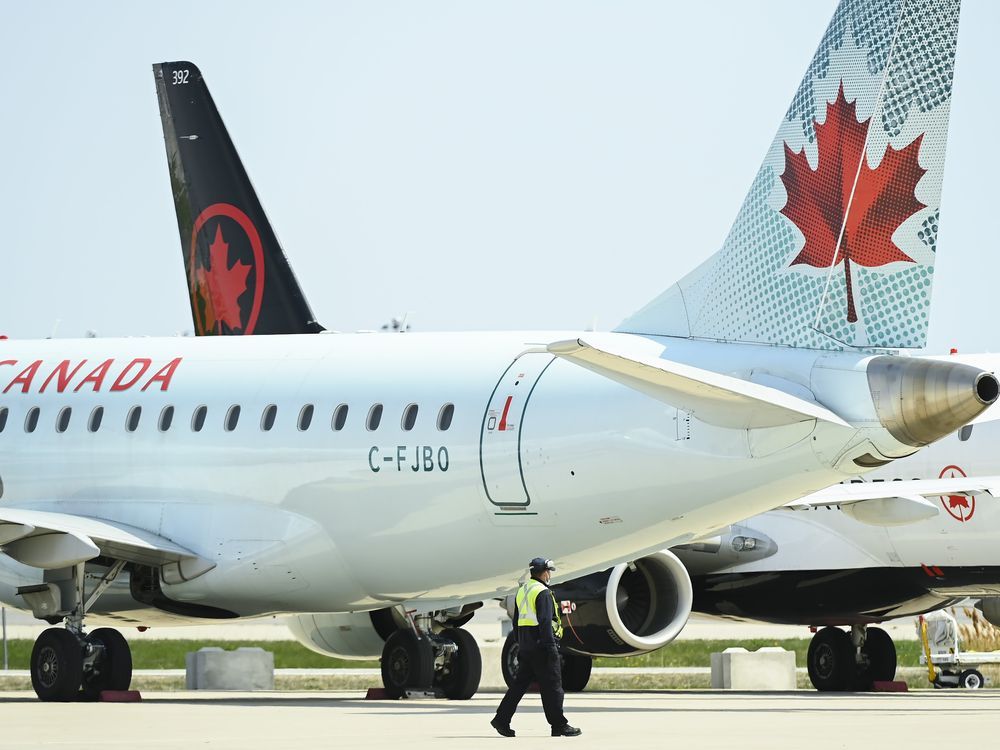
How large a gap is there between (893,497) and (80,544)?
8.95 metres

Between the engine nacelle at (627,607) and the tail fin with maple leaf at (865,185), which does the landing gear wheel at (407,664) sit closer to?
the engine nacelle at (627,607)

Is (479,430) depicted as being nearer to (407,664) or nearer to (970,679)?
(407,664)

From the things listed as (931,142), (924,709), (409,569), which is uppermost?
(931,142)

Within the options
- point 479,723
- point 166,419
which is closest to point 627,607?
point 166,419

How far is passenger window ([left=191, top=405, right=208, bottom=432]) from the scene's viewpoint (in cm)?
2227

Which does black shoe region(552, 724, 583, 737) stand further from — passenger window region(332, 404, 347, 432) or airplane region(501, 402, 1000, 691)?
airplane region(501, 402, 1000, 691)

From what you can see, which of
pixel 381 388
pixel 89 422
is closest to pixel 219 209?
pixel 89 422

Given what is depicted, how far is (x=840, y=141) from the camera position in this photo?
18656 mm

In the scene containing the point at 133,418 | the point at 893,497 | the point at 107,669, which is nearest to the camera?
the point at 107,669

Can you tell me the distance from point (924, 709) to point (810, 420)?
3445 millimetres

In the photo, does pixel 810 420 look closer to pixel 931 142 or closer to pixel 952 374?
pixel 952 374

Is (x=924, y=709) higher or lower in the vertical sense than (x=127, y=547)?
lower

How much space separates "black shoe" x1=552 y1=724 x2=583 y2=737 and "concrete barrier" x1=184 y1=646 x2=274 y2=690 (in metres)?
13.5

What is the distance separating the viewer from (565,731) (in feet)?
50.2
